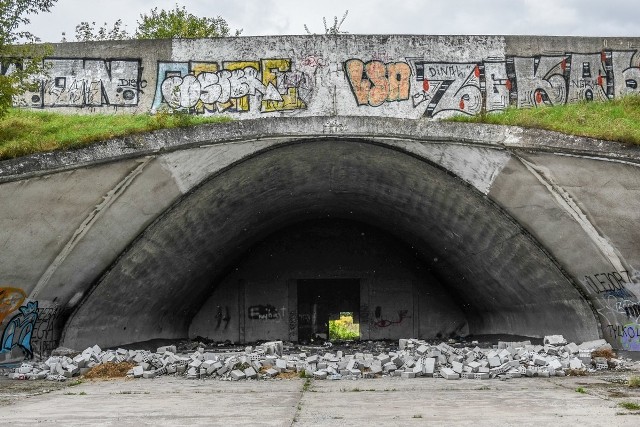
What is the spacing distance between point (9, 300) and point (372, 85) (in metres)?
7.56

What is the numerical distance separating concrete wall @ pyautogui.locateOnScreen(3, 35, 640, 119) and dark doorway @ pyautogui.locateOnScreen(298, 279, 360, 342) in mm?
14777

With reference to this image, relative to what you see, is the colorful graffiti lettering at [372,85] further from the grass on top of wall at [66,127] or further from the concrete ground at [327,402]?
the concrete ground at [327,402]

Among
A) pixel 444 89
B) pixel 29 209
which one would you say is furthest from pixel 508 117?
pixel 29 209

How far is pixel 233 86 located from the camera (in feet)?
48.2

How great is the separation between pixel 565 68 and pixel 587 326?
5.05 metres

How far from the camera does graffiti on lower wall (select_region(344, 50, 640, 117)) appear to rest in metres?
14.7

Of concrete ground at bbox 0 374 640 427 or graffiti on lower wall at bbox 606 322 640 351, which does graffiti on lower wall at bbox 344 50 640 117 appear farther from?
concrete ground at bbox 0 374 640 427

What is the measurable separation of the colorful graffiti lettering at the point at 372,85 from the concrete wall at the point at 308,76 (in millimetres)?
19

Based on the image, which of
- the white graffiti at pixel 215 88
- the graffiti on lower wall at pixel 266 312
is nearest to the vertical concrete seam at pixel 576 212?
the white graffiti at pixel 215 88

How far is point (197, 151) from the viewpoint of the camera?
13.7 metres

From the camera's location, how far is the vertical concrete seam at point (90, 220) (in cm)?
1348

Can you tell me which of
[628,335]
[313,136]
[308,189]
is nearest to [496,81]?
[313,136]

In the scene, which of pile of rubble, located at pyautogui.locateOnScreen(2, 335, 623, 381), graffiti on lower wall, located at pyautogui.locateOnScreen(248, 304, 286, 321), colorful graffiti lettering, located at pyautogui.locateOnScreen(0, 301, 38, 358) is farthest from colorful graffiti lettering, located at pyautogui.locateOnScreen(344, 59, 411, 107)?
graffiti on lower wall, located at pyautogui.locateOnScreen(248, 304, 286, 321)

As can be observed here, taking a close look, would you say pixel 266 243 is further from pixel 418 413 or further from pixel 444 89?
pixel 418 413
